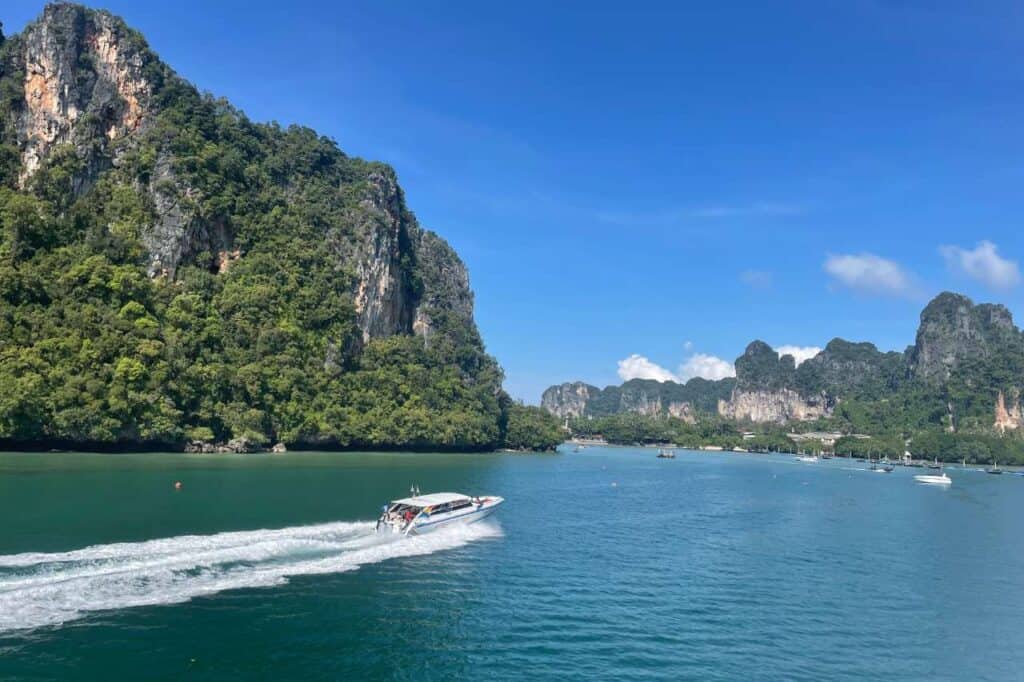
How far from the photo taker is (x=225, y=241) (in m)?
118

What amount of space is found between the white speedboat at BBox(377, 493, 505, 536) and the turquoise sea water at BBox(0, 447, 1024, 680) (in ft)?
3.54

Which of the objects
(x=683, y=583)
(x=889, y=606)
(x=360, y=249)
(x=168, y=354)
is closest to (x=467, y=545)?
(x=683, y=583)

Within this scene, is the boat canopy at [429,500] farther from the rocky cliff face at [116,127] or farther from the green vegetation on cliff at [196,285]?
the rocky cliff face at [116,127]

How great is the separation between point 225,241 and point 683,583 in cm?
10725

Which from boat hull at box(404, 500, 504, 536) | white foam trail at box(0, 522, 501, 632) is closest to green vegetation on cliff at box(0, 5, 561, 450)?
white foam trail at box(0, 522, 501, 632)

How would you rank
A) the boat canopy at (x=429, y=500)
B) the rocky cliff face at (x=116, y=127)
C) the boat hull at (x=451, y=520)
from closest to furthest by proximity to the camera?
1. the boat hull at (x=451, y=520)
2. the boat canopy at (x=429, y=500)
3. the rocky cliff face at (x=116, y=127)

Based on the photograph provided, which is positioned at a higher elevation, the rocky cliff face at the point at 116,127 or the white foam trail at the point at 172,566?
the rocky cliff face at the point at 116,127

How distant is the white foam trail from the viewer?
2219 centimetres

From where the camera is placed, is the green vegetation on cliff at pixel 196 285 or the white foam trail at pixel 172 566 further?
the green vegetation on cliff at pixel 196 285

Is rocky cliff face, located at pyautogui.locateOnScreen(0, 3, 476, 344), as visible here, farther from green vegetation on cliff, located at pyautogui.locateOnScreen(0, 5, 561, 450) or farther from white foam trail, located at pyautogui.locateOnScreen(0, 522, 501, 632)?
white foam trail, located at pyautogui.locateOnScreen(0, 522, 501, 632)

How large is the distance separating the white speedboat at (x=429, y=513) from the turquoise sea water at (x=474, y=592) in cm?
108

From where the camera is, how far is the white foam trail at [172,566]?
22.2m

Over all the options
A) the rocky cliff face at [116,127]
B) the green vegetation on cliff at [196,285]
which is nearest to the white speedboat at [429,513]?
the green vegetation on cliff at [196,285]

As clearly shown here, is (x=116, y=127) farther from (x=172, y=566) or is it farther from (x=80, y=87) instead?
(x=172, y=566)
